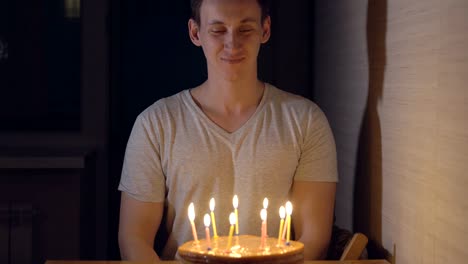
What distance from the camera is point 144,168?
2436 millimetres

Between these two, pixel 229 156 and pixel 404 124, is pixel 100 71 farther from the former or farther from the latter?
pixel 404 124

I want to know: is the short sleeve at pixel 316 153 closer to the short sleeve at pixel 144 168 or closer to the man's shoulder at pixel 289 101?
the man's shoulder at pixel 289 101

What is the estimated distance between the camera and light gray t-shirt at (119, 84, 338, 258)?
7.88 ft

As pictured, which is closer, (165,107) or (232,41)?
(232,41)

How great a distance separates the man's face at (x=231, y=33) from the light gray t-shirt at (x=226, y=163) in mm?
181

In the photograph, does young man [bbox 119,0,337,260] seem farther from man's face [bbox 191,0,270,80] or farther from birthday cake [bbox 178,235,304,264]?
birthday cake [bbox 178,235,304,264]

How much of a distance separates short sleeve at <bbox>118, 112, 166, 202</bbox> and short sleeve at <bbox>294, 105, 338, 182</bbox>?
16.9 inches

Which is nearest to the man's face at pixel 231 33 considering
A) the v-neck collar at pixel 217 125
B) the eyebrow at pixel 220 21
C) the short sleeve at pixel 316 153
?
the eyebrow at pixel 220 21

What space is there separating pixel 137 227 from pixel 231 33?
65 cm

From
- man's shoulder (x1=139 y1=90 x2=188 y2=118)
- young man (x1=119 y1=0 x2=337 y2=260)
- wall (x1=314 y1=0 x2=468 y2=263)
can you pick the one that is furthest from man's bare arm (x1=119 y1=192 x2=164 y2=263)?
wall (x1=314 y1=0 x2=468 y2=263)

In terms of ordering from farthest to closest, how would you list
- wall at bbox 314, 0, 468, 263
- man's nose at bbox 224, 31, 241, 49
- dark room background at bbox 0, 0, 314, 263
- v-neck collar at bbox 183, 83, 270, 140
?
dark room background at bbox 0, 0, 314, 263, v-neck collar at bbox 183, 83, 270, 140, man's nose at bbox 224, 31, 241, 49, wall at bbox 314, 0, 468, 263

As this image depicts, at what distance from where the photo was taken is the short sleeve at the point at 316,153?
7.86ft

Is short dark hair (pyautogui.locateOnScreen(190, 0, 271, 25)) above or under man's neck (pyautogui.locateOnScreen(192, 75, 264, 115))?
above

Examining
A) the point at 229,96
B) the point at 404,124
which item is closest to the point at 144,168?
Result: the point at 229,96
